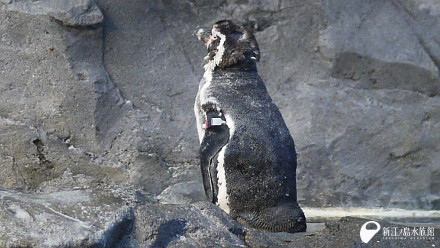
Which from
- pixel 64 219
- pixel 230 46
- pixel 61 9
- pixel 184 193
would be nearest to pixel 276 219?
pixel 230 46

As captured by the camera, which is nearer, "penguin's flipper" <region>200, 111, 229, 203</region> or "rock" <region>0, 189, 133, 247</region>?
"rock" <region>0, 189, 133, 247</region>

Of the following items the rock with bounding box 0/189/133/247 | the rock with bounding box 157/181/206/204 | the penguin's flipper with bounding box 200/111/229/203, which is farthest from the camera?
the rock with bounding box 157/181/206/204

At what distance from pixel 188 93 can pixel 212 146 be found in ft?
5.90

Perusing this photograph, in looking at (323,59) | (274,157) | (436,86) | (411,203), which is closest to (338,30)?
(323,59)

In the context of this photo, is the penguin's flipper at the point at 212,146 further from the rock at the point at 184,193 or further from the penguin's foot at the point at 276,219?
the rock at the point at 184,193

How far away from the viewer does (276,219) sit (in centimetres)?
374

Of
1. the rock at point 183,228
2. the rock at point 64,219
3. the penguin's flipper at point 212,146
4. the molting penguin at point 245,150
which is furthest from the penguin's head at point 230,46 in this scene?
the rock at point 64,219

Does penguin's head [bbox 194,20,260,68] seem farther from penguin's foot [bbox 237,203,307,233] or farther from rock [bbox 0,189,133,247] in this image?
rock [bbox 0,189,133,247]

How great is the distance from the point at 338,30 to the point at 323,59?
0.23 m

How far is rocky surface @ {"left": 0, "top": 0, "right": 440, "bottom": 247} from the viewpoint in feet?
17.6

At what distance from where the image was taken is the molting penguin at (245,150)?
379 cm

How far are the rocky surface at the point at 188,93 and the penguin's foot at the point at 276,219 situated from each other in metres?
1.60

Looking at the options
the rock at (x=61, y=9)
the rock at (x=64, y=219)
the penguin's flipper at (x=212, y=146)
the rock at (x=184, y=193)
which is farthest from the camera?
the rock at (x=184, y=193)

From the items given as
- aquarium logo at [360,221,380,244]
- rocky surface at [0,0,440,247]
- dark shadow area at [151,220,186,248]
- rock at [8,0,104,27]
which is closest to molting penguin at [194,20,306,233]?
aquarium logo at [360,221,380,244]
